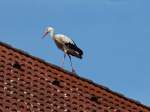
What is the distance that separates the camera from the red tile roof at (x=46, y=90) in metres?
19.1

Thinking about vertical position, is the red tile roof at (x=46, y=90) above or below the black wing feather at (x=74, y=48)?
below

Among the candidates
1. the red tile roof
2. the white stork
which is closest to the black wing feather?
the white stork

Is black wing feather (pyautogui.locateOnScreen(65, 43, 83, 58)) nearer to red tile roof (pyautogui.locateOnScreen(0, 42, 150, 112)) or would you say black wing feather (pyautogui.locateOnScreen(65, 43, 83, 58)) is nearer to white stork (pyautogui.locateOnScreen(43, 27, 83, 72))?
white stork (pyautogui.locateOnScreen(43, 27, 83, 72))

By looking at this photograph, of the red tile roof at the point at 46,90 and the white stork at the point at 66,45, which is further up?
the white stork at the point at 66,45

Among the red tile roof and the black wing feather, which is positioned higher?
the black wing feather

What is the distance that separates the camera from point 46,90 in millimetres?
20031

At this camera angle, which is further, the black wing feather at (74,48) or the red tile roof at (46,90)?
the black wing feather at (74,48)

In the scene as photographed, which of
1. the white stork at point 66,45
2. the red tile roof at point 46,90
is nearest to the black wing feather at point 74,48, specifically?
the white stork at point 66,45

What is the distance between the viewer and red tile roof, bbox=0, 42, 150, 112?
62.8 ft

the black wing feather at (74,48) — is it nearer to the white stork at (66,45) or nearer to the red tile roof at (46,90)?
the white stork at (66,45)

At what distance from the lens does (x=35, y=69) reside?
20.7m

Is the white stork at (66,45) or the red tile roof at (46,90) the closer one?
the red tile roof at (46,90)

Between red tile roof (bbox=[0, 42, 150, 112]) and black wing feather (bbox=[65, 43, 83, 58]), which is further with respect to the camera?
black wing feather (bbox=[65, 43, 83, 58])

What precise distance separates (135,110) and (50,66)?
2043mm
